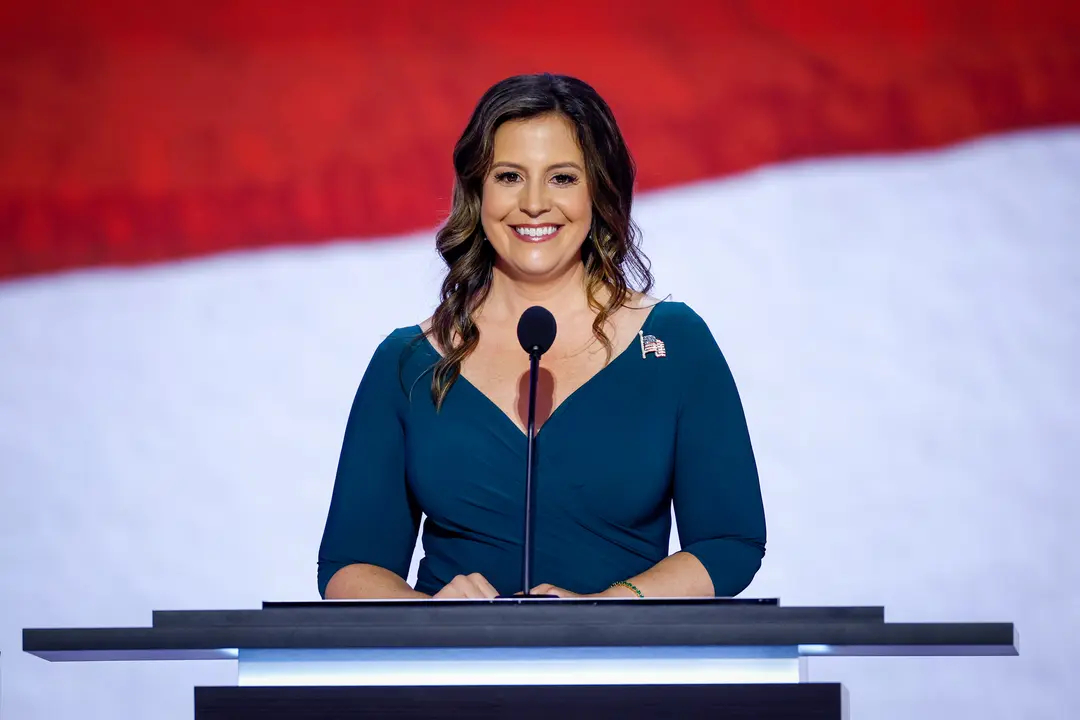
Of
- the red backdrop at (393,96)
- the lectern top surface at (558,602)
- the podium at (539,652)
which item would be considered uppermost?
the red backdrop at (393,96)

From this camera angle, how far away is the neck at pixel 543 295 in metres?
2.57

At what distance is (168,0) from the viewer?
373cm

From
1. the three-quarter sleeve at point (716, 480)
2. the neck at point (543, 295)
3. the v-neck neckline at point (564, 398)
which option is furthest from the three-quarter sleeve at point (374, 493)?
the three-quarter sleeve at point (716, 480)

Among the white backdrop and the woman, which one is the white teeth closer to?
the woman

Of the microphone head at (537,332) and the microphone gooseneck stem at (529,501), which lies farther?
the microphone head at (537,332)

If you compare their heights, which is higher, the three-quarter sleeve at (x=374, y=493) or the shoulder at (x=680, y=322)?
the shoulder at (x=680, y=322)

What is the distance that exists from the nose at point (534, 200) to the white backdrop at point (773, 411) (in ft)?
3.31

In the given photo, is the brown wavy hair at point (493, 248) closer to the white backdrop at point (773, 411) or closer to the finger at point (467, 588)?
the finger at point (467, 588)

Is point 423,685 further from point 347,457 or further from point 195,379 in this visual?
point 195,379

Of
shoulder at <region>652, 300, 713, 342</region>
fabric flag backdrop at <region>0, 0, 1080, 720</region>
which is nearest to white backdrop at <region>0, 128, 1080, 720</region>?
fabric flag backdrop at <region>0, 0, 1080, 720</region>

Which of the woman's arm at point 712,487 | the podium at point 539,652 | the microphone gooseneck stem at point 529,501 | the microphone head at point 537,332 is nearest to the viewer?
the podium at point 539,652

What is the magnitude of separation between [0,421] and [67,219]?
1.77 feet

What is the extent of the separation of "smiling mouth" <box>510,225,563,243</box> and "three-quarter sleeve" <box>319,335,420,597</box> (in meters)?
0.32

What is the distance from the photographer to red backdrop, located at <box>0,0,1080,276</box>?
3.56 m
